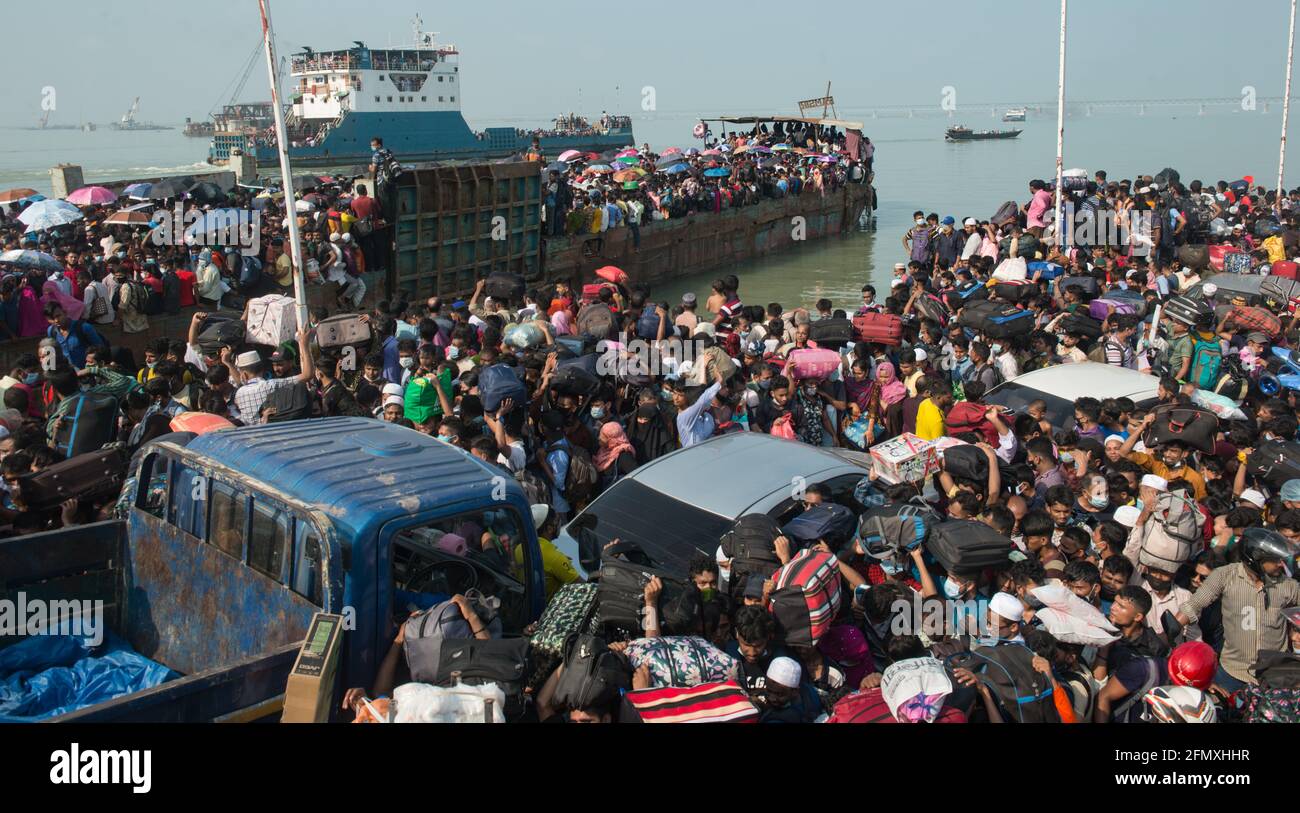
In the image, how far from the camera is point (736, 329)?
10484mm

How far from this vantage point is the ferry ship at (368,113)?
158 ft

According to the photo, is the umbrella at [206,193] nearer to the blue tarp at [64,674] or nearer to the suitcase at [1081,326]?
the suitcase at [1081,326]

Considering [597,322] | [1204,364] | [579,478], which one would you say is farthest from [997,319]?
[579,478]

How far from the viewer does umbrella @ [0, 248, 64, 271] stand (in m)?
12.5

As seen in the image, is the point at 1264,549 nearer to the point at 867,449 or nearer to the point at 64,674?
the point at 867,449

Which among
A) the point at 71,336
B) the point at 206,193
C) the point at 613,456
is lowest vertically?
the point at 613,456

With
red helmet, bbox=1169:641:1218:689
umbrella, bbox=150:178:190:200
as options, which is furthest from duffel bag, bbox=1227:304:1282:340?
umbrella, bbox=150:178:190:200

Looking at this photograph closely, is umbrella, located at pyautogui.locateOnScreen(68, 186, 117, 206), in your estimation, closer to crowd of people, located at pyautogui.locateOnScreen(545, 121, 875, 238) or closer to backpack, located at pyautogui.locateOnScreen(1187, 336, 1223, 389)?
crowd of people, located at pyautogui.locateOnScreen(545, 121, 875, 238)

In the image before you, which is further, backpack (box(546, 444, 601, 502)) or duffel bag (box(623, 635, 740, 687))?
backpack (box(546, 444, 601, 502))

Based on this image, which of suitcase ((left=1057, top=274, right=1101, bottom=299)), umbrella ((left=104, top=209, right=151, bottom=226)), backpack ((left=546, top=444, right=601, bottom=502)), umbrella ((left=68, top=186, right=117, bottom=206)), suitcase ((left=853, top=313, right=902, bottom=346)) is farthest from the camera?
umbrella ((left=68, top=186, right=117, bottom=206))

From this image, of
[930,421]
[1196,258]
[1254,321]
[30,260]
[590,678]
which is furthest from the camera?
[1196,258]

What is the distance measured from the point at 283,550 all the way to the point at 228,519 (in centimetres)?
44

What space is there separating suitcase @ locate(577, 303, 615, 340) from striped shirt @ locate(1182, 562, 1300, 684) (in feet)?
18.7

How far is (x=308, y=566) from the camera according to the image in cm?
432
